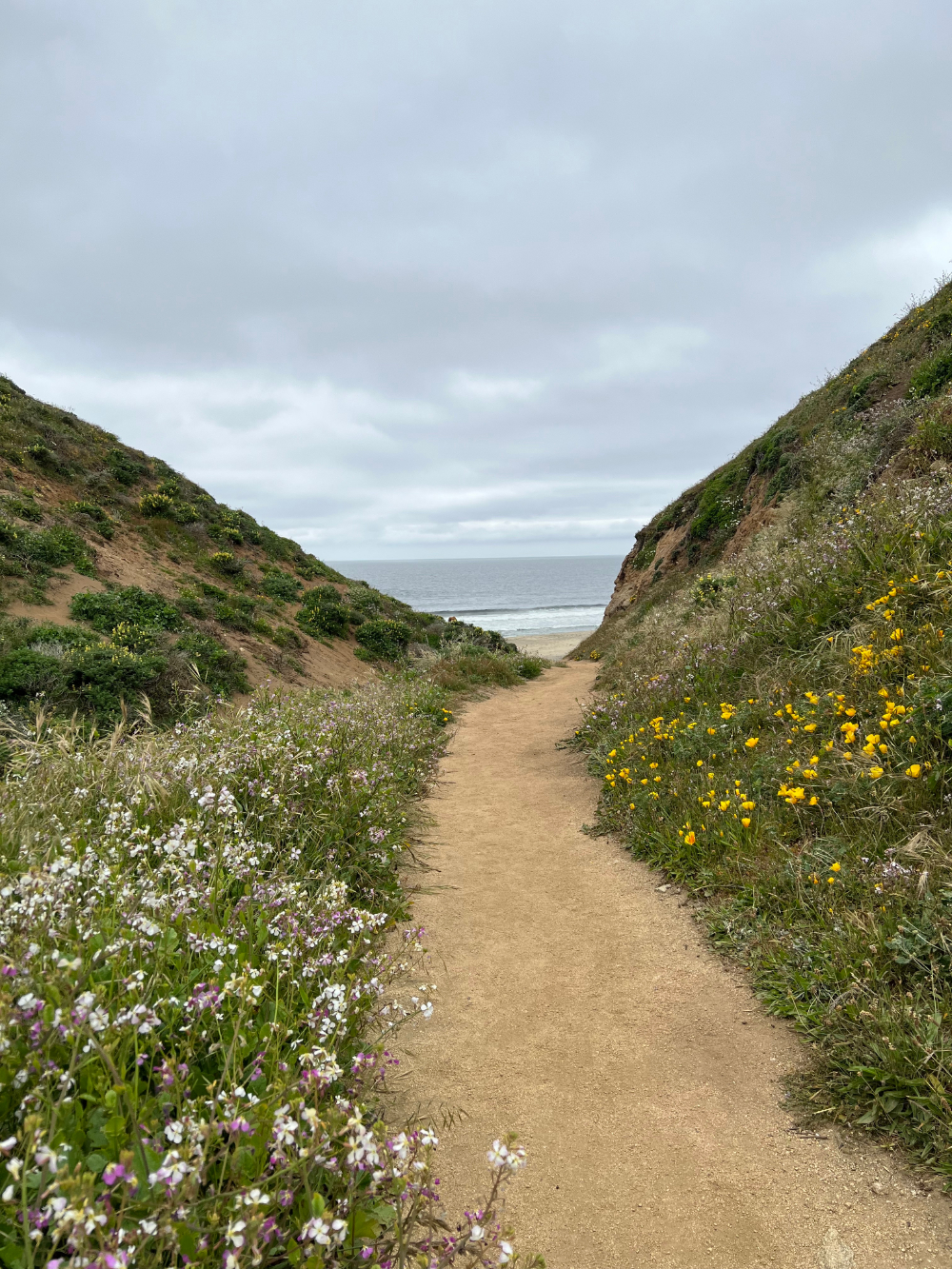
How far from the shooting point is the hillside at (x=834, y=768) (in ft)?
9.77

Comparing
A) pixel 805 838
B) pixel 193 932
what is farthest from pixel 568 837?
pixel 193 932

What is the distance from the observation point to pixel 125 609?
14.0 m

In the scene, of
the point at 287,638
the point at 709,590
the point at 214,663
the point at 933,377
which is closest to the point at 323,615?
the point at 287,638

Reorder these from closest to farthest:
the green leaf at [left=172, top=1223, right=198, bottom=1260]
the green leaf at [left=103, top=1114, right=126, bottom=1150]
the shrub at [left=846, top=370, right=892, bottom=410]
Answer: the green leaf at [left=172, top=1223, right=198, bottom=1260]
the green leaf at [left=103, top=1114, right=126, bottom=1150]
the shrub at [left=846, top=370, right=892, bottom=410]

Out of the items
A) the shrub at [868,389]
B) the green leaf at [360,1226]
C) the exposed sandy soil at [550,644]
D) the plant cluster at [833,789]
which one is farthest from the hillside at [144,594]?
the shrub at [868,389]

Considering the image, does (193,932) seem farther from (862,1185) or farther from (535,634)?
(535,634)

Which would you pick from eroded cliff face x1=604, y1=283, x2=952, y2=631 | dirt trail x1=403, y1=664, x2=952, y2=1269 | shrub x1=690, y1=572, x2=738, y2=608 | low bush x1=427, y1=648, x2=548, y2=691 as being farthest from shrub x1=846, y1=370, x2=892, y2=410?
dirt trail x1=403, y1=664, x2=952, y2=1269

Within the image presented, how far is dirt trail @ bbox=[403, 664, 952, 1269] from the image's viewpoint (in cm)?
232

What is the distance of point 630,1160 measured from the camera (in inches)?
105

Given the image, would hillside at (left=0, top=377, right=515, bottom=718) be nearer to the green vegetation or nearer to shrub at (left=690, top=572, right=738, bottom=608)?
the green vegetation

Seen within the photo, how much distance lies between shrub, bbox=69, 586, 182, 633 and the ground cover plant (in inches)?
360

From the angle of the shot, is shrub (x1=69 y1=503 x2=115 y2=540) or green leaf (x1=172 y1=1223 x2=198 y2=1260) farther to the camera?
shrub (x1=69 y1=503 x2=115 y2=540)

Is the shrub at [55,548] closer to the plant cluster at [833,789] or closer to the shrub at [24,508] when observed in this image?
the shrub at [24,508]

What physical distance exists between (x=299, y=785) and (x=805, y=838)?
12.4 ft
